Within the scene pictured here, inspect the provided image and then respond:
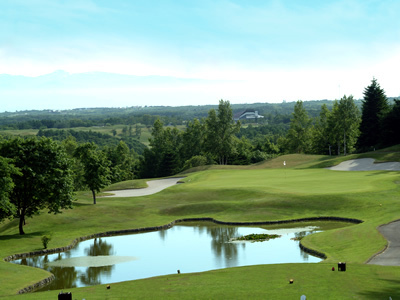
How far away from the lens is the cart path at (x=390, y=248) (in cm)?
2834

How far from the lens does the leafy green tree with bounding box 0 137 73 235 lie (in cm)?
4484

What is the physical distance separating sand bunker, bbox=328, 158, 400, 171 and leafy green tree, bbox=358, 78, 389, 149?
25587 mm

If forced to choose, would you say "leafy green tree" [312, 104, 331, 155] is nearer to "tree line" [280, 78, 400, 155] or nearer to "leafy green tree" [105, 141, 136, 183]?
"tree line" [280, 78, 400, 155]

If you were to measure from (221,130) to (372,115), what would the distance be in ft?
117

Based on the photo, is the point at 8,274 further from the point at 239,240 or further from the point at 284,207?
the point at 284,207

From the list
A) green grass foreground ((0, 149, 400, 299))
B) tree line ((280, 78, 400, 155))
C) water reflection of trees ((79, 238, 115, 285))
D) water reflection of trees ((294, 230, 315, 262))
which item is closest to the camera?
green grass foreground ((0, 149, 400, 299))

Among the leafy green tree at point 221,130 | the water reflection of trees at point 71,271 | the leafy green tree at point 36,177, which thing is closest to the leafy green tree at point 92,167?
the leafy green tree at point 36,177

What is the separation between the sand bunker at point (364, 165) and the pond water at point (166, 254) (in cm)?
3286

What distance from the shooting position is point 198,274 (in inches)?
1064

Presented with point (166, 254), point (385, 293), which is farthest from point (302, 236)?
point (385, 293)

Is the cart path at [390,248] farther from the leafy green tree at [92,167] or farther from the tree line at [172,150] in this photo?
the leafy green tree at [92,167]

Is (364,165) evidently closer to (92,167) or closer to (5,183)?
(92,167)

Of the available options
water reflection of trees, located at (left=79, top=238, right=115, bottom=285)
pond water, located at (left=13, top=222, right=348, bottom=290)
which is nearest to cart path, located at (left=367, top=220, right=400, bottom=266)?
pond water, located at (left=13, top=222, right=348, bottom=290)

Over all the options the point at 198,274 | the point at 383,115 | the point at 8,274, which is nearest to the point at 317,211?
the point at 198,274
